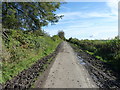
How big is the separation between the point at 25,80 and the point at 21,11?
1009 cm

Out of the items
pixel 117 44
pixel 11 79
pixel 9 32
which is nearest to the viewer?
pixel 11 79

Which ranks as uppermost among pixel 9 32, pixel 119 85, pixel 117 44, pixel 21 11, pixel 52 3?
pixel 52 3

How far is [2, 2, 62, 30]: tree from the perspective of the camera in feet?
41.8

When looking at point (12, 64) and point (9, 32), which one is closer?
point (12, 64)

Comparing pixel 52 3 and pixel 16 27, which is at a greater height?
pixel 52 3

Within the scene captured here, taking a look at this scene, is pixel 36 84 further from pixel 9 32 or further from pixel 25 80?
pixel 9 32

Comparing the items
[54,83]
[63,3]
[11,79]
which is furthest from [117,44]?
[11,79]

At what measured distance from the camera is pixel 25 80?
20.4 feet

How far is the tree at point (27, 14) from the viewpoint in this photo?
1273cm

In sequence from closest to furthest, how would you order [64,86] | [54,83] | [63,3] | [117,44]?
[64,86]
[54,83]
[117,44]
[63,3]

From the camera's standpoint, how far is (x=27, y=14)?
47.8 ft

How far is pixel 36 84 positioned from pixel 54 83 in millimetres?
776

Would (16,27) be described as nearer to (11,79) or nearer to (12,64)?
(12,64)

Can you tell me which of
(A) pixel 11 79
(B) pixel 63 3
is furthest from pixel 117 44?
(A) pixel 11 79
